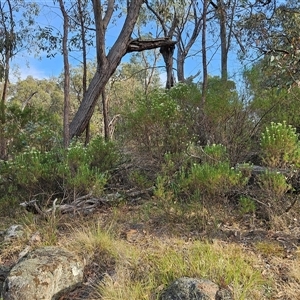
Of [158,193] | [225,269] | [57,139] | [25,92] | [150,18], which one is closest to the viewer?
[225,269]

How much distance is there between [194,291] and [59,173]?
2749 mm

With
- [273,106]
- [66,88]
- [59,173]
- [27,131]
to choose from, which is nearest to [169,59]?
[66,88]

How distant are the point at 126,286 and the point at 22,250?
1.33 m

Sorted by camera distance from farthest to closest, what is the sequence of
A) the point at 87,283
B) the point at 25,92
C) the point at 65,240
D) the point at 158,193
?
the point at 25,92, the point at 158,193, the point at 65,240, the point at 87,283

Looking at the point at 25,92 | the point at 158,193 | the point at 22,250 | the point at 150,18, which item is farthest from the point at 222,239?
the point at 25,92

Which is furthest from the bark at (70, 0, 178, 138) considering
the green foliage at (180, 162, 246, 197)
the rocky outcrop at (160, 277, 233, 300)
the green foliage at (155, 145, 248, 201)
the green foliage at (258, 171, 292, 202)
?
the rocky outcrop at (160, 277, 233, 300)

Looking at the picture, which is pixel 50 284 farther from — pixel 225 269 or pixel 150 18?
pixel 150 18

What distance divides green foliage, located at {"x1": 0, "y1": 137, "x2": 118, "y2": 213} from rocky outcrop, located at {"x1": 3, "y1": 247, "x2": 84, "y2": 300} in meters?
1.40

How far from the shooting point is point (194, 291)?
246 cm

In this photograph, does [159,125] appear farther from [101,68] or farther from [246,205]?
[101,68]

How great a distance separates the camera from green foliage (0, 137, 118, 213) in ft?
14.6

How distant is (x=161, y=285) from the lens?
2.67m

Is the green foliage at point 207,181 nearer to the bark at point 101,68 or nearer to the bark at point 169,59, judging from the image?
the bark at point 101,68

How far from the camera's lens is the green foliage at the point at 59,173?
14.6 feet
